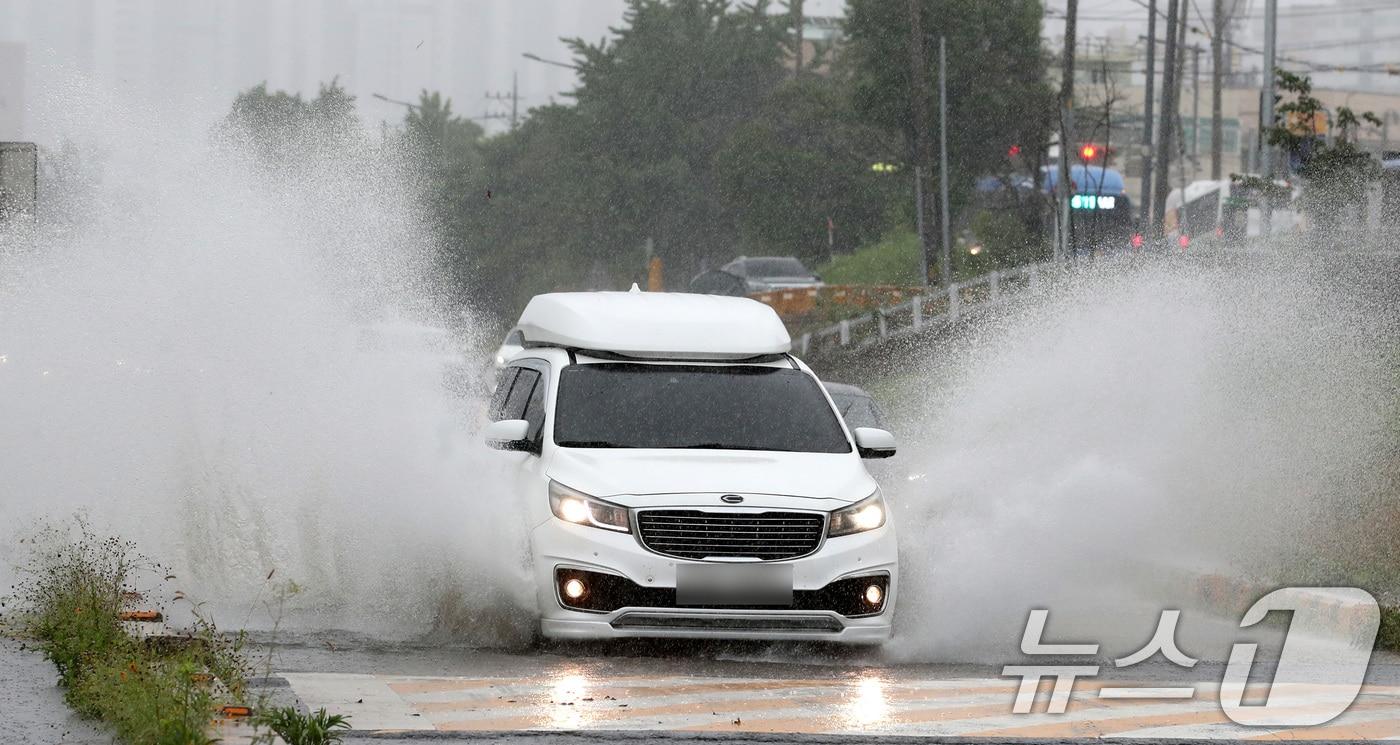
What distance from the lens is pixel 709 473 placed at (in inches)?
378

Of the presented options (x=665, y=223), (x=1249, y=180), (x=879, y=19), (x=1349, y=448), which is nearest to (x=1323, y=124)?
(x=1249, y=180)

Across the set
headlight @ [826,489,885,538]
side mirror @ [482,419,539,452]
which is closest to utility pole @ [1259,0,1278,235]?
headlight @ [826,489,885,538]

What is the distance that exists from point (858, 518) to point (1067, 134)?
31.5 m

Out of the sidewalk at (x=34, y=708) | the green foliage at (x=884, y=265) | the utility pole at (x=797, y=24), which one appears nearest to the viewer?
the sidewalk at (x=34, y=708)

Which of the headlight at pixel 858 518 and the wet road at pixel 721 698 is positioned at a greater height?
the headlight at pixel 858 518

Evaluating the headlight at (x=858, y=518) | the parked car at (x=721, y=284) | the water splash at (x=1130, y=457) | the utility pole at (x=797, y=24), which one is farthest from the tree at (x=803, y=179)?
the headlight at (x=858, y=518)

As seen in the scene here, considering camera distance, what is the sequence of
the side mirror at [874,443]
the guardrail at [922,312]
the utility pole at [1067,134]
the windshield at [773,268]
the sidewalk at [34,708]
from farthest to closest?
the windshield at [773,268], the utility pole at [1067,134], the guardrail at [922,312], the side mirror at [874,443], the sidewalk at [34,708]

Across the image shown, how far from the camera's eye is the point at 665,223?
79.6m

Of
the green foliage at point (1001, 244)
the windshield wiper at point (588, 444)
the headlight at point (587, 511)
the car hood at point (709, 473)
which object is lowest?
the green foliage at point (1001, 244)

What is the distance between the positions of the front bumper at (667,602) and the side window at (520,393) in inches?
67.6

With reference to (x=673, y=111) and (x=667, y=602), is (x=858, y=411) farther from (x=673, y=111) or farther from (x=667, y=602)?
(x=673, y=111)

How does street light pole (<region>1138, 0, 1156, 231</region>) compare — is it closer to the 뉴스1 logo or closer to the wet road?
the 뉴스1 logo

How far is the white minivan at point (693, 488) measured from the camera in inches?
362

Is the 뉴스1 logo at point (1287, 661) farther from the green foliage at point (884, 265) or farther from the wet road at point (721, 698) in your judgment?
the green foliage at point (884, 265)
